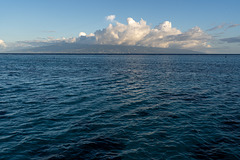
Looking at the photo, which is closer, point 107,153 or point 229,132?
point 107,153

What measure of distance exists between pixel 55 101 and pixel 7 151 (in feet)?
45.2

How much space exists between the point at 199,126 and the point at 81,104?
52.5 feet

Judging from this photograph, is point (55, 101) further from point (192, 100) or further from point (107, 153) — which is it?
point (192, 100)

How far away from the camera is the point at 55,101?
26.7 m

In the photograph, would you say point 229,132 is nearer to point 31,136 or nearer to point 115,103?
point 115,103

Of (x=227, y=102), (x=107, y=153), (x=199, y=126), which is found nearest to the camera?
(x=107, y=153)

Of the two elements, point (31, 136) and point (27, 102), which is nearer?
point (31, 136)

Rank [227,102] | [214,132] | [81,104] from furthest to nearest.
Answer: [227,102]
[81,104]
[214,132]

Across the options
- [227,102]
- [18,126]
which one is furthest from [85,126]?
[227,102]

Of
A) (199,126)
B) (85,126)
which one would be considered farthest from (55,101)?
(199,126)

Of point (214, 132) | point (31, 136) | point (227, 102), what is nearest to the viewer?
point (31, 136)

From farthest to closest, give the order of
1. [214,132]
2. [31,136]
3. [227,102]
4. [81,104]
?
1. [227,102]
2. [81,104]
3. [214,132]
4. [31,136]

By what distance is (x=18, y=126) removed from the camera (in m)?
17.6

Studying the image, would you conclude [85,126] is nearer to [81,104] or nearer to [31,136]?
[31,136]
